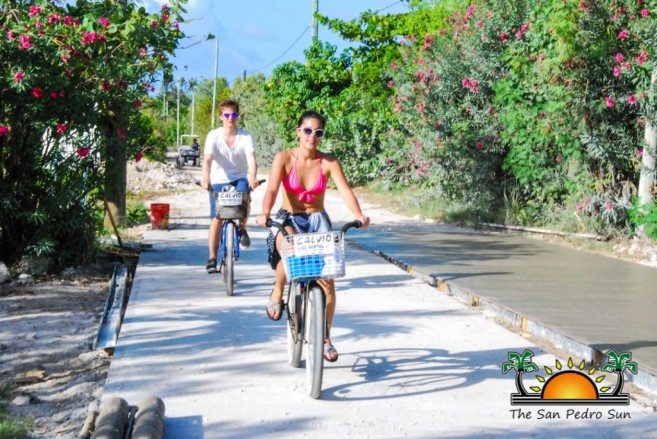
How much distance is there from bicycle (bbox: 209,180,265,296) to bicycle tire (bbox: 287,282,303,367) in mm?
3028

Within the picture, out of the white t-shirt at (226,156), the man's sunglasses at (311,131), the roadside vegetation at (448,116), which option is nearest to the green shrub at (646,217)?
the roadside vegetation at (448,116)

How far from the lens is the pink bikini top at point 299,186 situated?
20.8ft

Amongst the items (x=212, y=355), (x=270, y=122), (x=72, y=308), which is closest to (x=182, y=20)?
(x=72, y=308)

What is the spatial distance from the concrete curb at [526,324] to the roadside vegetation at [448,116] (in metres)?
4.13

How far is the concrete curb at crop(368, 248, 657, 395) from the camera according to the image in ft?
20.2

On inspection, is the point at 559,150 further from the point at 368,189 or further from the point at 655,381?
the point at 368,189

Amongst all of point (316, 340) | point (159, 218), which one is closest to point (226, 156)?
point (316, 340)

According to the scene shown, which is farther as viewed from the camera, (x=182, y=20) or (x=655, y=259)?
(x=655, y=259)

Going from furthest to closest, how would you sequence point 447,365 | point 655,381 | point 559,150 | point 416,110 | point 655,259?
point 416,110
point 559,150
point 655,259
point 447,365
point 655,381

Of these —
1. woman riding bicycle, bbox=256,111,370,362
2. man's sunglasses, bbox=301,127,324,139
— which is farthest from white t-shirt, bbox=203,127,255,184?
man's sunglasses, bbox=301,127,324,139

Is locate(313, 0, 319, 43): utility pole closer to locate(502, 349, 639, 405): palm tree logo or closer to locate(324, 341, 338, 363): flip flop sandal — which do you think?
locate(502, 349, 639, 405): palm tree logo

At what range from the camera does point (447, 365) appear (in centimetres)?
649

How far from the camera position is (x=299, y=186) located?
635 centimetres

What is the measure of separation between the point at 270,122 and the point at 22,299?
40214 millimetres
